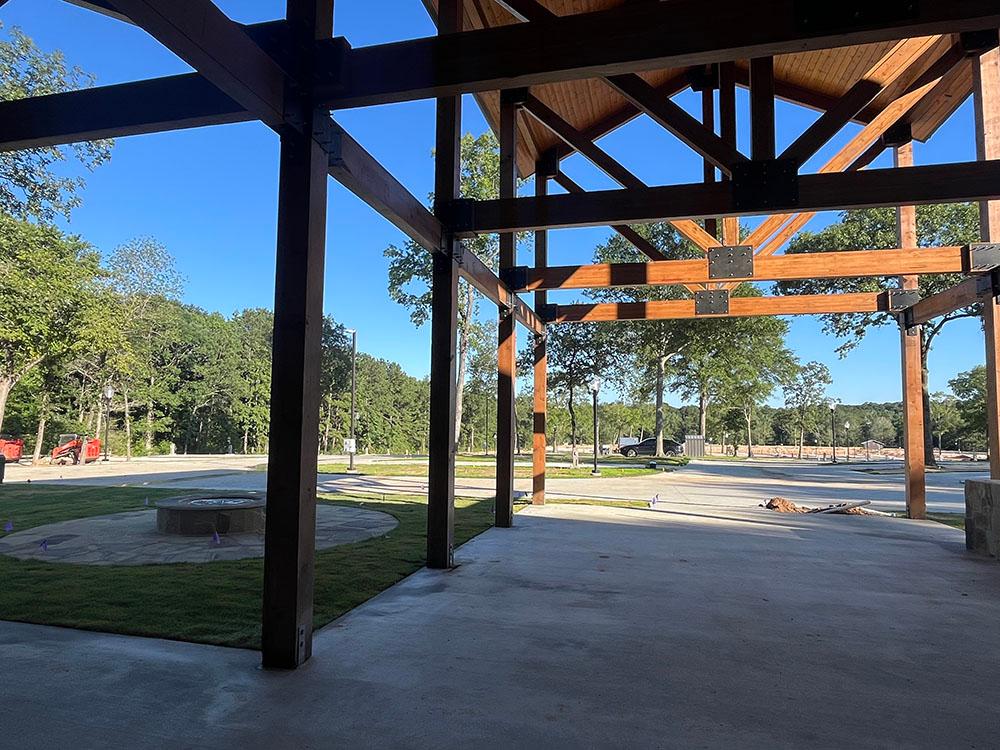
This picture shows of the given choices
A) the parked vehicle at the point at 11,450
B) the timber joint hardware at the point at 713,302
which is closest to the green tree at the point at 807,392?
the timber joint hardware at the point at 713,302

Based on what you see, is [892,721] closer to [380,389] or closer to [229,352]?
[229,352]

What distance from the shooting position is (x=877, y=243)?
71.9 feet

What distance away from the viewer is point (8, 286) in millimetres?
16406

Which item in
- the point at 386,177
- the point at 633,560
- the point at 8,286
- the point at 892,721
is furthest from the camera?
the point at 8,286

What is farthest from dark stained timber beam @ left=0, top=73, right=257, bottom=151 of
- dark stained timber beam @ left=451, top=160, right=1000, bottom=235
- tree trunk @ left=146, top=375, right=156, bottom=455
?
tree trunk @ left=146, top=375, right=156, bottom=455

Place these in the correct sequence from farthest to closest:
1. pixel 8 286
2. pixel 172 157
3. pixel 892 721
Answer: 1. pixel 172 157
2. pixel 8 286
3. pixel 892 721

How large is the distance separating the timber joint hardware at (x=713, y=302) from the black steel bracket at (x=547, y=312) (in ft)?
7.44

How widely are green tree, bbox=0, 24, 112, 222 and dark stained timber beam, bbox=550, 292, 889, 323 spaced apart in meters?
11.9

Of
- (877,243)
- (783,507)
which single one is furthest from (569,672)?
(877,243)

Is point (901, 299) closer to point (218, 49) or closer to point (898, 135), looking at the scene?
point (898, 135)

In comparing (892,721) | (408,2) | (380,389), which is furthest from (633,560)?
(380,389)

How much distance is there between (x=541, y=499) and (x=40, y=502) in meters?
8.62

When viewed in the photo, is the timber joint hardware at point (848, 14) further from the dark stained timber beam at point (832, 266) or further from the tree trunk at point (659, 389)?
the tree trunk at point (659, 389)

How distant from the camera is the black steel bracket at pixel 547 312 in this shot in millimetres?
9680
